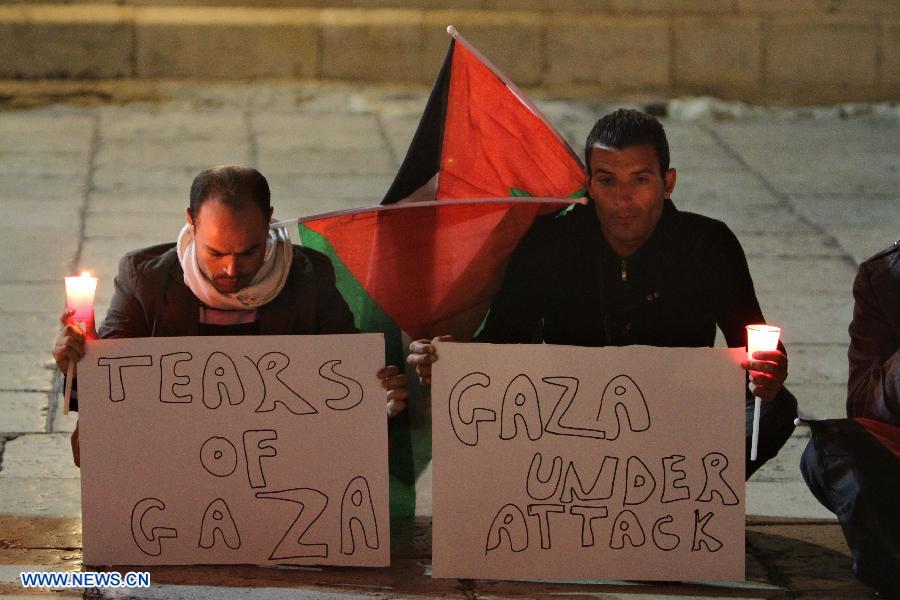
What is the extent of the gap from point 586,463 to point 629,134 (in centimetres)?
90

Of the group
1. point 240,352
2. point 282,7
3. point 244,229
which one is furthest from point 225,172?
point 282,7

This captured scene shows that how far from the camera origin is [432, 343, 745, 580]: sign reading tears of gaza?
3889mm

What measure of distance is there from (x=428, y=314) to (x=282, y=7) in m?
6.53

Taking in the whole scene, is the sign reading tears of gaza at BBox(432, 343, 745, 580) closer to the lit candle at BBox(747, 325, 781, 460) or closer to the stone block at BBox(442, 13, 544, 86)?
the lit candle at BBox(747, 325, 781, 460)

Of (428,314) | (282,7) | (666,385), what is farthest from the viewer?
(282,7)

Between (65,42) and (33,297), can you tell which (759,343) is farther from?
(65,42)

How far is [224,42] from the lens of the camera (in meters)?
10.4

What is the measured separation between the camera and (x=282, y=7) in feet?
34.2

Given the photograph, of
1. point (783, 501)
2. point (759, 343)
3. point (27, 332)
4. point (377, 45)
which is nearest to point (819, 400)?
point (783, 501)

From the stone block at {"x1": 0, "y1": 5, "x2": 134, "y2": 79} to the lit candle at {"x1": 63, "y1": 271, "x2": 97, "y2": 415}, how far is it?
6.87 m

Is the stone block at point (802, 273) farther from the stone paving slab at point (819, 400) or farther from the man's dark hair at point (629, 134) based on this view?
the man's dark hair at point (629, 134)

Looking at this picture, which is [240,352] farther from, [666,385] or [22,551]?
[666,385]

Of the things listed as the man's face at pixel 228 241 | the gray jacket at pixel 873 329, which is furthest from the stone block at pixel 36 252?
the gray jacket at pixel 873 329

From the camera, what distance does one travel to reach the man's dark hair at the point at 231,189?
3.89 m
